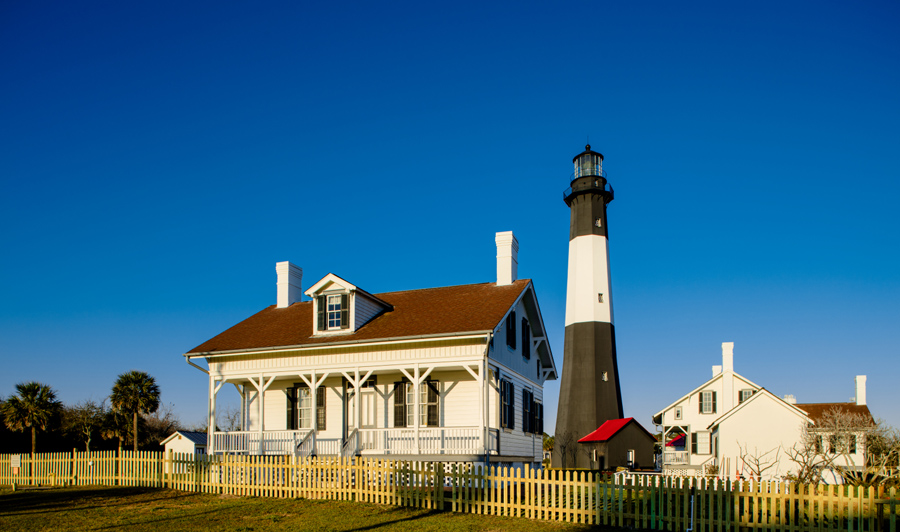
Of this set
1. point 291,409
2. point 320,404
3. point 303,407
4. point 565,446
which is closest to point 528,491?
point 320,404

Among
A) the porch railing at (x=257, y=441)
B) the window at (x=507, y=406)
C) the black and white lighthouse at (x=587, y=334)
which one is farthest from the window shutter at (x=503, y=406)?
the black and white lighthouse at (x=587, y=334)

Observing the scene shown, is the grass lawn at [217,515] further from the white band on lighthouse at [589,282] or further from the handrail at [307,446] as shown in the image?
the white band on lighthouse at [589,282]

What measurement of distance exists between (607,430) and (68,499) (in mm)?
22692

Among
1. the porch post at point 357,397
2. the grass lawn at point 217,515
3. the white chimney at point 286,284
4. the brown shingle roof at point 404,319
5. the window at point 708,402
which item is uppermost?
the white chimney at point 286,284

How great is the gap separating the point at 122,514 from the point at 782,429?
2902cm

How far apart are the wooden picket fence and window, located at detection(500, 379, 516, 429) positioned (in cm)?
285

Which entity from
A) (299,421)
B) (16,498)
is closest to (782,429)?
(299,421)

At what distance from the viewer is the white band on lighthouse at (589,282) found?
3403 cm

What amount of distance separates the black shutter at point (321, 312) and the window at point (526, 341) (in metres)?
7.17

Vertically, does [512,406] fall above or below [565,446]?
above

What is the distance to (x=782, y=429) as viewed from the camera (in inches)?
1275

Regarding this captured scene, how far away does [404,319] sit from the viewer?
2217cm

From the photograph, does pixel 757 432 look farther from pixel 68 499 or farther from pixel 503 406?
pixel 68 499

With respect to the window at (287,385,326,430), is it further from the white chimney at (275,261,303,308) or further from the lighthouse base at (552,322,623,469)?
the lighthouse base at (552,322,623,469)
